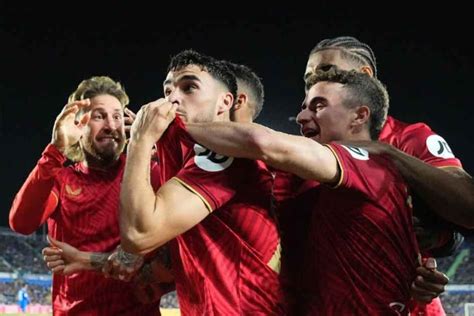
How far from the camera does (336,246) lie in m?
2.87

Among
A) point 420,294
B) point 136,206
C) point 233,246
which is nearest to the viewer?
point 136,206

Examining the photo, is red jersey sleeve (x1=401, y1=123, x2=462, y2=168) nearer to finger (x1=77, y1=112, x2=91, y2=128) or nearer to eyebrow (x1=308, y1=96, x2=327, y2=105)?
eyebrow (x1=308, y1=96, x2=327, y2=105)

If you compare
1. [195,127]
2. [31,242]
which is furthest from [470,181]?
[31,242]

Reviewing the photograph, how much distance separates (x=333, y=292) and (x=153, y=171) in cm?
206

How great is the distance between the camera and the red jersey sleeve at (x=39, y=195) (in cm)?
479

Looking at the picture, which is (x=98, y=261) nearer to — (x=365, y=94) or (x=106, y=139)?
(x=106, y=139)

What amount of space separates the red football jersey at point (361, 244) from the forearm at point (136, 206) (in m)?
0.71

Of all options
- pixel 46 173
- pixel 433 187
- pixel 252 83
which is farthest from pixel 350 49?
pixel 46 173

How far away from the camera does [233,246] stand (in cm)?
290

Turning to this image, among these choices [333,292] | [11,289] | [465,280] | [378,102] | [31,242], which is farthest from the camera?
[31,242]

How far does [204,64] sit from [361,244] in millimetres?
1140

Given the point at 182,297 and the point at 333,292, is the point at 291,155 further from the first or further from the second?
the point at 182,297

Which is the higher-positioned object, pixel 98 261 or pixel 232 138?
pixel 232 138

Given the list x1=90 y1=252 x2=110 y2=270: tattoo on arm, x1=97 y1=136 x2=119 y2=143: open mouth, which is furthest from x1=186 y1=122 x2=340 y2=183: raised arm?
x1=97 y1=136 x2=119 y2=143: open mouth
